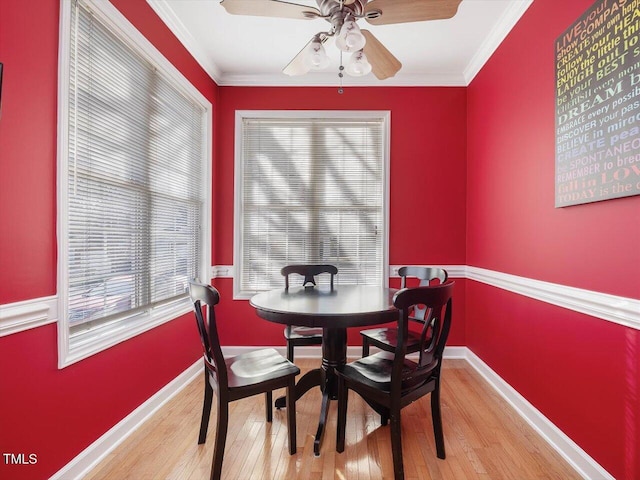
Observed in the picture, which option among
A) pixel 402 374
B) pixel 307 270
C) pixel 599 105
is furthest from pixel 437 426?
pixel 599 105

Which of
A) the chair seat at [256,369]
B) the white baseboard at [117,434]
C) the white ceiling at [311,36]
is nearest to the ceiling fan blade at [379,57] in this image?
the white ceiling at [311,36]

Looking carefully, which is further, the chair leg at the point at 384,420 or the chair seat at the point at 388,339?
the chair seat at the point at 388,339

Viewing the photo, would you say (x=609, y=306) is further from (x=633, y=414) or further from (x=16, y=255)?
(x=16, y=255)

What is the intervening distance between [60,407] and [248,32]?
2824 millimetres

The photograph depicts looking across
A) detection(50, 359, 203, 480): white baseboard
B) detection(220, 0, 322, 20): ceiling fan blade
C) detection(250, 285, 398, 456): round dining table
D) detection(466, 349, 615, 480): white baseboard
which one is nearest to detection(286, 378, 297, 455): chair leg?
detection(250, 285, 398, 456): round dining table

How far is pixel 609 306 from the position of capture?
5.11 feet

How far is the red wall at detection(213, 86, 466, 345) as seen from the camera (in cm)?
341

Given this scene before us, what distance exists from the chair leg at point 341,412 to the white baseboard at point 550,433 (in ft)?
4.05

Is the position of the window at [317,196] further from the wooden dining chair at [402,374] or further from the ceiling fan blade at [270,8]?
the ceiling fan blade at [270,8]

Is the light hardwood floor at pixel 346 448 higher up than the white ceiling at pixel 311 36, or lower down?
lower down

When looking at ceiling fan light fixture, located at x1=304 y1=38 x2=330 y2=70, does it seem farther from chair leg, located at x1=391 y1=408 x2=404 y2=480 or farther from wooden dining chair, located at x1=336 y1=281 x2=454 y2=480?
chair leg, located at x1=391 y1=408 x2=404 y2=480

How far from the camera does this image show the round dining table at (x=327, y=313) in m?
1.71

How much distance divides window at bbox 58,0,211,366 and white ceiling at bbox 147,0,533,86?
420mm

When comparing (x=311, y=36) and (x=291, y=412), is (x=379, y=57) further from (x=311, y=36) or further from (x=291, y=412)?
(x=291, y=412)
